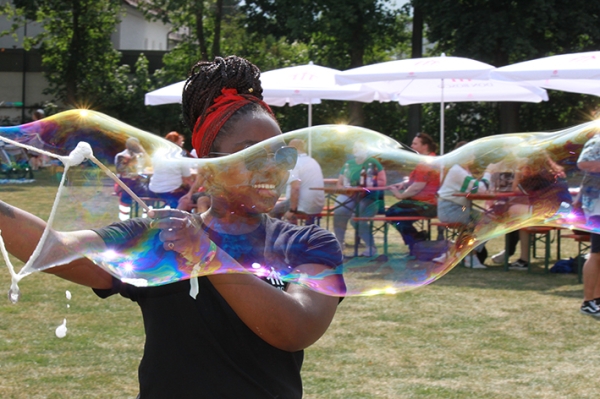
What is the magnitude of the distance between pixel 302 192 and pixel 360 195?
0.76 ft

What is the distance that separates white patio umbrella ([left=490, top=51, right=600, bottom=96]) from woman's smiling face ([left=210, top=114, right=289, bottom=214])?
7.59 meters

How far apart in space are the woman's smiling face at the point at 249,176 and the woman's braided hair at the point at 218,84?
0.10ft

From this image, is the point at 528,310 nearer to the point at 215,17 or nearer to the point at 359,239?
the point at 359,239

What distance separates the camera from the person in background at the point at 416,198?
98.3 inches

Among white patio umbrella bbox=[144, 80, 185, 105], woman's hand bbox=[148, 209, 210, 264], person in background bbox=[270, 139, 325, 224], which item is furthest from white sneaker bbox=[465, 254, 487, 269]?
woman's hand bbox=[148, 209, 210, 264]

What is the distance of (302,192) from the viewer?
2.35 m

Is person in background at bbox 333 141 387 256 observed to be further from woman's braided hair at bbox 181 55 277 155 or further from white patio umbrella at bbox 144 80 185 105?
white patio umbrella at bbox 144 80 185 105

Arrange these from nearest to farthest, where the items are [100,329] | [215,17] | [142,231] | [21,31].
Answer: [142,231], [100,329], [215,17], [21,31]

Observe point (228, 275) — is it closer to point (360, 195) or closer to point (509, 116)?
point (360, 195)

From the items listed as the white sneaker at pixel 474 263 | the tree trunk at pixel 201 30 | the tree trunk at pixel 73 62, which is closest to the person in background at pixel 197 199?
the white sneaker at pixel 474 263

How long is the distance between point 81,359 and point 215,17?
26399mm

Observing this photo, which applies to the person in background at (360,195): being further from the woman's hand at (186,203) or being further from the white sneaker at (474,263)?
the white sneaker at (474,263)

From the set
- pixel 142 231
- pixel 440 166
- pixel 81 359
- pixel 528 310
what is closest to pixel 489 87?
pixel 528 310

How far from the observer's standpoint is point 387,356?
551 centimetres
